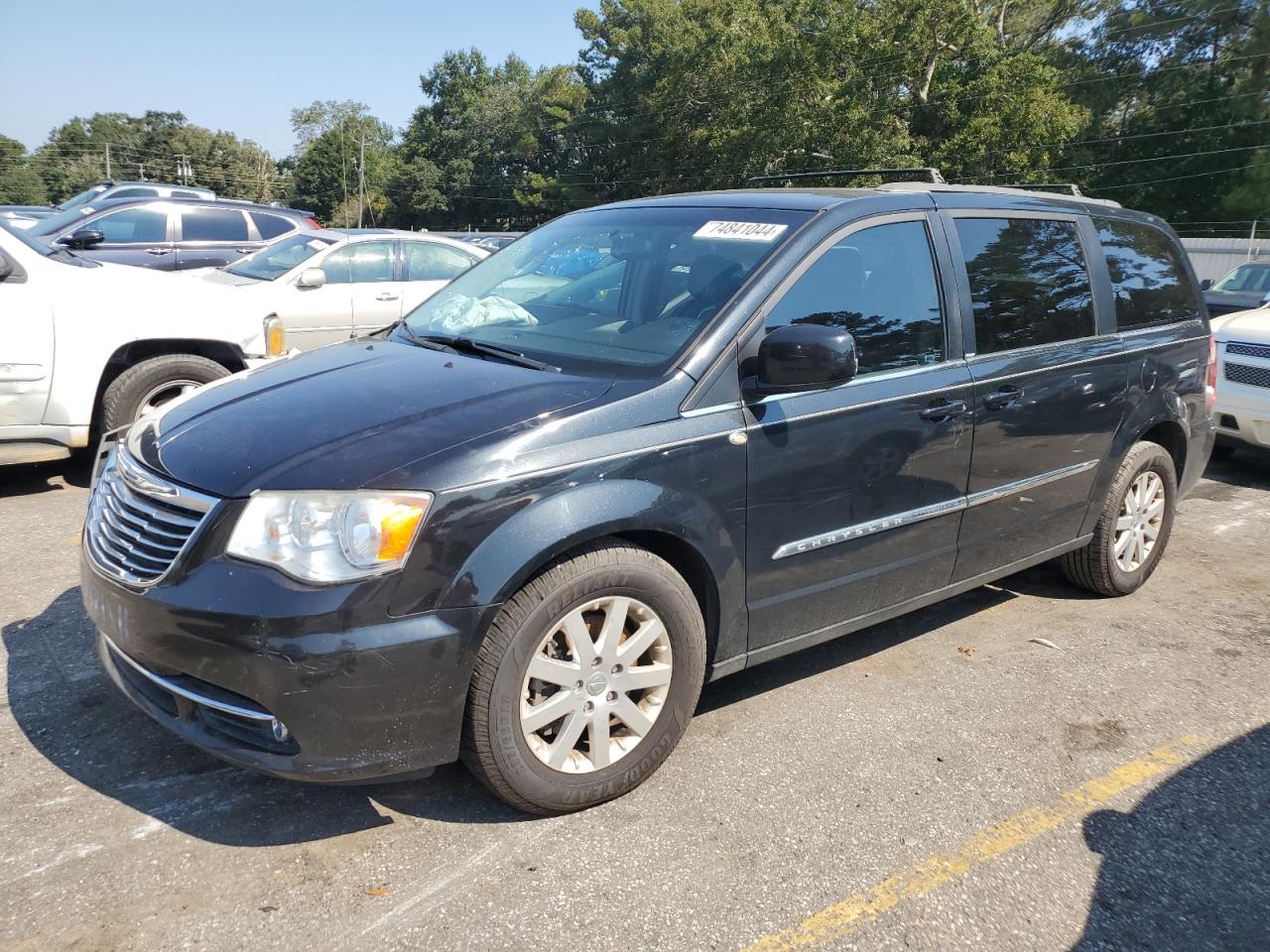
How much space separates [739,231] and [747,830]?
1.99 metres

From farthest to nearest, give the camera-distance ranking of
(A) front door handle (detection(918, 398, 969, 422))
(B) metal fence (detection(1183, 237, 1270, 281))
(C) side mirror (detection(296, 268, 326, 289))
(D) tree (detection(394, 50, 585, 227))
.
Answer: (D) tree (detection(394, 50, 585, 227)) < (B) metal fence (detection(1183, 237, 1270, 281)) < (C) side mirror (detection(296, 268, 326, 289)) < (A) front door handle (detection(918, 398, 969, 422))

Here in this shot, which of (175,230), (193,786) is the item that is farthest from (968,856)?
(175,230)

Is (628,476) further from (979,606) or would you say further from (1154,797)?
(979,606)

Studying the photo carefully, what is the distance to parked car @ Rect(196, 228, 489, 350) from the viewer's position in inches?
350

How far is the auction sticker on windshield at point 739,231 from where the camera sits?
3.48 meters

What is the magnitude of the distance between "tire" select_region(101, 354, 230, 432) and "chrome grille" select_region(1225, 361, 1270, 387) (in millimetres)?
7155

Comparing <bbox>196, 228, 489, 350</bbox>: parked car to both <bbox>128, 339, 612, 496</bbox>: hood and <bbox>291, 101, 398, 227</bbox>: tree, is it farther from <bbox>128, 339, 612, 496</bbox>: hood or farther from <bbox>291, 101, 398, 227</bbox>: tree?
<bbox>291, 101, 398, 227</bbox>: tree

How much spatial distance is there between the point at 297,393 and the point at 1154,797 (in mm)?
2999

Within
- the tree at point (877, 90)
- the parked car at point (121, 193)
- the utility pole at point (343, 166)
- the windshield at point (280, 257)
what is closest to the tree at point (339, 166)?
the utility pole at point (343, 166)

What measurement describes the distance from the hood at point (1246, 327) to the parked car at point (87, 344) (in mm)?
6931

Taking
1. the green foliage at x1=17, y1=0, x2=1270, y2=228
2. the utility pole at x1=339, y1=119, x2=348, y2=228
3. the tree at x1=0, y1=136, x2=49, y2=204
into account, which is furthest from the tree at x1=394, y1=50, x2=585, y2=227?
the tree at x1=0, y1=136, x2=49, y2=204

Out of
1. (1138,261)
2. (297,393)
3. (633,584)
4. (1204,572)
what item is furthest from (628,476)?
(1204,572)

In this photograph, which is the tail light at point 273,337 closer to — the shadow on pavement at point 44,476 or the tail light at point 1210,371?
the shadow on pavement at point 44,476

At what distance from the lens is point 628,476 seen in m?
2.88
